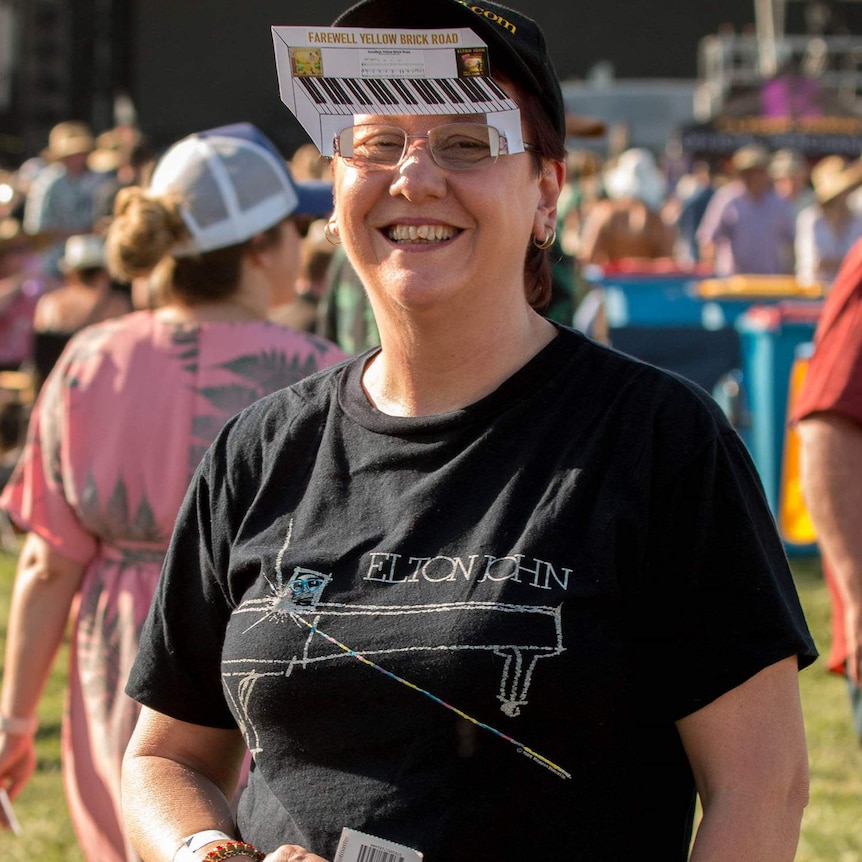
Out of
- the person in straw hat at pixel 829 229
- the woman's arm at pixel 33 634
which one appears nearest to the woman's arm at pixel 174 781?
the woman's arm at pixel 33 634

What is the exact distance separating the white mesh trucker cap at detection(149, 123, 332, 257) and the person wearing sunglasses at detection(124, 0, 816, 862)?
1.11 metres

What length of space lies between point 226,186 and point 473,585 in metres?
1.63

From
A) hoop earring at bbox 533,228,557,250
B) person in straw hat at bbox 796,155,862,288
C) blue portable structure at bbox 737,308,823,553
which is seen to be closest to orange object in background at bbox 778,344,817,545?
blue portable structure at bbox 737,308,823,553

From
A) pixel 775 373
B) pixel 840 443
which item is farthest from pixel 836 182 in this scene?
pixel 840 443

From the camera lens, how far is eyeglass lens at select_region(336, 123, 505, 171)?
5.88 feet

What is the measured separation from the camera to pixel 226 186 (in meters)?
3.05

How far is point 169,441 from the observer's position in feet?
9.22

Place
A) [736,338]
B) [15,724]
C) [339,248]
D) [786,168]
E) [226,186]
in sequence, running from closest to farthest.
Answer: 1. [15,724]
2. [226,186]
3. [339,248]
4. [736,338]
5. [786,168]

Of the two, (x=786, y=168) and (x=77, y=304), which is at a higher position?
(x=786, y=168)

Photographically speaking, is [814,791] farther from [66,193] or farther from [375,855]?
[66,193]

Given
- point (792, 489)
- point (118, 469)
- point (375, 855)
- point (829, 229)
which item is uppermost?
point (118, 469)

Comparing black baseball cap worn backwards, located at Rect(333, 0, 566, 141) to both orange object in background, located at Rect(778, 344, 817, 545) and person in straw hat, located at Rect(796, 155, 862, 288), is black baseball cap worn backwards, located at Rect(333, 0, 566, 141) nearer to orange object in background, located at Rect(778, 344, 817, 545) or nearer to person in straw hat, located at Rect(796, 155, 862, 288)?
orange object in background, located at Rect(778, 344, 817, 545)

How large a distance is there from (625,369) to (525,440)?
0.15 m

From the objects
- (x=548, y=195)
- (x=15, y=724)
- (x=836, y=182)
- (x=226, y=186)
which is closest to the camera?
(x=548, y=195)
